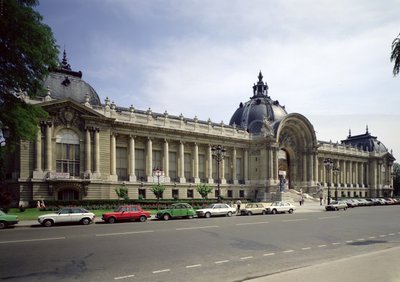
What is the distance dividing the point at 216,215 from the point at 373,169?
77.0 meters

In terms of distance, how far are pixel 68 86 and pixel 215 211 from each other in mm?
28622

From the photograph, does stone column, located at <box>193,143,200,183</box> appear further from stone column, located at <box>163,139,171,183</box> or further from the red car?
the red car

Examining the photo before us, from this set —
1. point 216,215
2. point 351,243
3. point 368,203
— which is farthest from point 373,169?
point 351,243

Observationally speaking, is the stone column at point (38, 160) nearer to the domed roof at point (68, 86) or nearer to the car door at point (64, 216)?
the domed roof at point (68, 86)

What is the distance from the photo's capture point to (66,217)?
94.4 ft

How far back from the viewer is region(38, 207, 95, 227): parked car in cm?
2798

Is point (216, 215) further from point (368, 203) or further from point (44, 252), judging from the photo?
point (368, 203)

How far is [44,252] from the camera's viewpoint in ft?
49.0

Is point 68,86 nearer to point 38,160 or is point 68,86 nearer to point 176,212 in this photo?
point 38,160

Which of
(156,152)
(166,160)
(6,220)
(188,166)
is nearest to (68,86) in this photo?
(156,152)

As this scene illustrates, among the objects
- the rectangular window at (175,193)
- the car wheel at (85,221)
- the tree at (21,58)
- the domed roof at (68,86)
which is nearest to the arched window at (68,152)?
the domed roof at (68,86)

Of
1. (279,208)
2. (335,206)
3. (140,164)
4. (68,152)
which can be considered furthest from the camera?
(140,164)

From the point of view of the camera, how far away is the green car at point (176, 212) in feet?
111

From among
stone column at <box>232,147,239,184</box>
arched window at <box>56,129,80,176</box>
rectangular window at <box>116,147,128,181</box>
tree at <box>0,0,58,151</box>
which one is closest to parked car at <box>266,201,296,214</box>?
rectangular window at <box>116,147,128,181</box>
